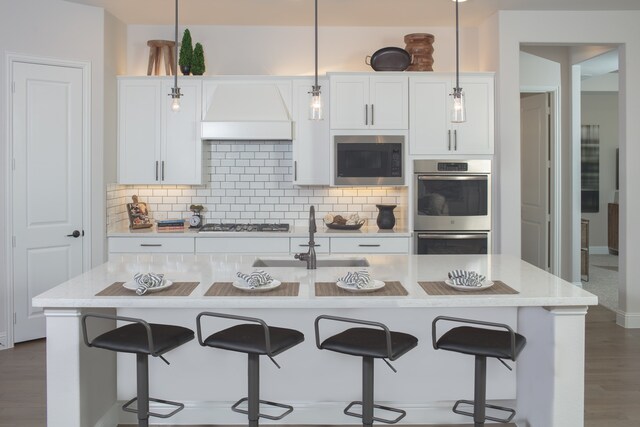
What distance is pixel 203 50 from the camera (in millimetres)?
6215

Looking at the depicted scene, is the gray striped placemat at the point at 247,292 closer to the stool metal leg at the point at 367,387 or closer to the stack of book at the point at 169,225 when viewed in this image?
the stool metal leg at the point at 367,387

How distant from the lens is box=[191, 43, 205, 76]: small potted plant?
19.5 ft

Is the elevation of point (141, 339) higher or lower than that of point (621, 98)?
lower

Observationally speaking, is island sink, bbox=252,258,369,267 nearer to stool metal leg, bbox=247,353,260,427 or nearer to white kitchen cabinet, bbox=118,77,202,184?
stool metal leg, bbox=247,353,260,427

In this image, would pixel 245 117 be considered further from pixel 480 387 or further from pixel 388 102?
pixel 480 387

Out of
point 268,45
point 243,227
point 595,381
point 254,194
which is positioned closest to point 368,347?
point 595,381

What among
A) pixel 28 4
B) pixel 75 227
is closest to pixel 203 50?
pixel 28 4

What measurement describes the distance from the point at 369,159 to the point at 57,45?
2851 mm

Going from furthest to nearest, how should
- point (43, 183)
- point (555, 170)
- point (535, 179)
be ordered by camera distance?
point (535, 179), point (555, 170), point (43, 183)

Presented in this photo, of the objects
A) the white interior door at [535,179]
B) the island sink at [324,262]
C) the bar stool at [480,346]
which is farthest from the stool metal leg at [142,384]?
the white interior door at [535,179]

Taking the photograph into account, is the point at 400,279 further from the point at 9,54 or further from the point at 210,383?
the point at 9,54

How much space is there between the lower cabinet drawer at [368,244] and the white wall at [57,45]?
6.94 feet

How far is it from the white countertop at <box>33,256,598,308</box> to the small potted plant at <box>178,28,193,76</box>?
239cm

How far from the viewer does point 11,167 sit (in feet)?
17.0
